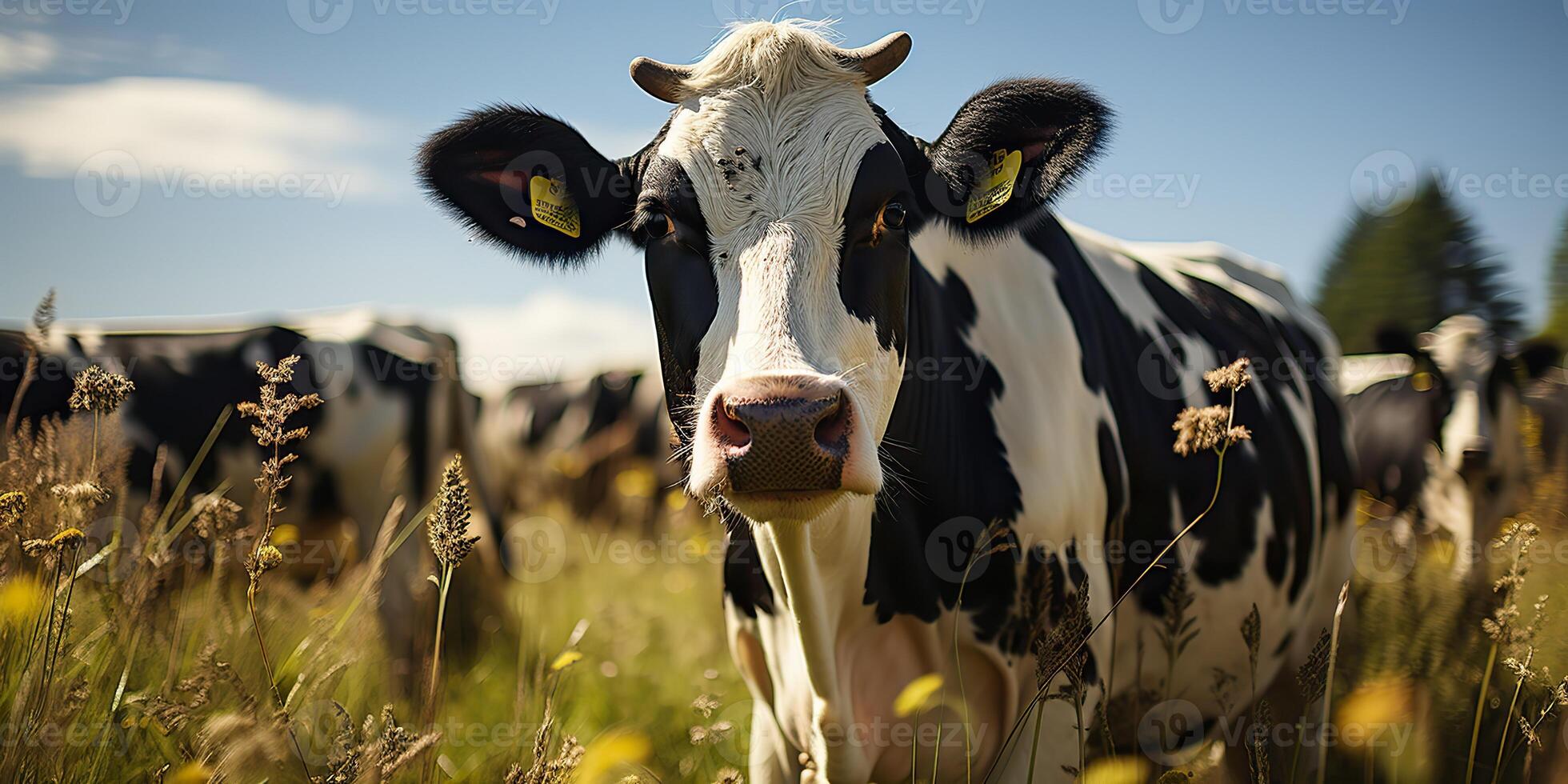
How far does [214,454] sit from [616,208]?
407 cm

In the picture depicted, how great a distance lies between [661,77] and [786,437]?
4.69ft

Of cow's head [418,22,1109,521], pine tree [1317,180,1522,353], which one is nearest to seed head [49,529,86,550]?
cow's head [418,22,1109,521]

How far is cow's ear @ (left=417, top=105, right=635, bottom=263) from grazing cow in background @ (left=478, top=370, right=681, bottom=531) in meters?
5.69

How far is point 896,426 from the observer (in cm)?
286

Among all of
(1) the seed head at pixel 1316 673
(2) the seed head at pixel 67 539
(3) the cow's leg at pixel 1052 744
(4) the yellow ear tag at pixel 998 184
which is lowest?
(3) the cow's leg at pixel 1052 744

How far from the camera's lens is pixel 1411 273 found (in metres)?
44.8

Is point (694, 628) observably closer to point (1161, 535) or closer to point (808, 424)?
point (1161, 535)

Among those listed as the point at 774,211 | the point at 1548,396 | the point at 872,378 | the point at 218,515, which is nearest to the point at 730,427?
the point at 872,378

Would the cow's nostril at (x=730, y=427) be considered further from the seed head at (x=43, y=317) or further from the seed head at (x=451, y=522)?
the seed head at (x=43, y=317)

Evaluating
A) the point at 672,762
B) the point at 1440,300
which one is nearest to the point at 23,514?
the point at 672,762

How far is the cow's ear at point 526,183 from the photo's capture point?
3.12 meters

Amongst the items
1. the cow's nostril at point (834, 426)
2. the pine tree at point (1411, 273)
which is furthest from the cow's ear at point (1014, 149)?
the pine tree at point (1411, 273)

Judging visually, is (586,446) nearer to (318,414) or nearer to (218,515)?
(318,414)

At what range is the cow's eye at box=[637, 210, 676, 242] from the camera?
8.78 ft
